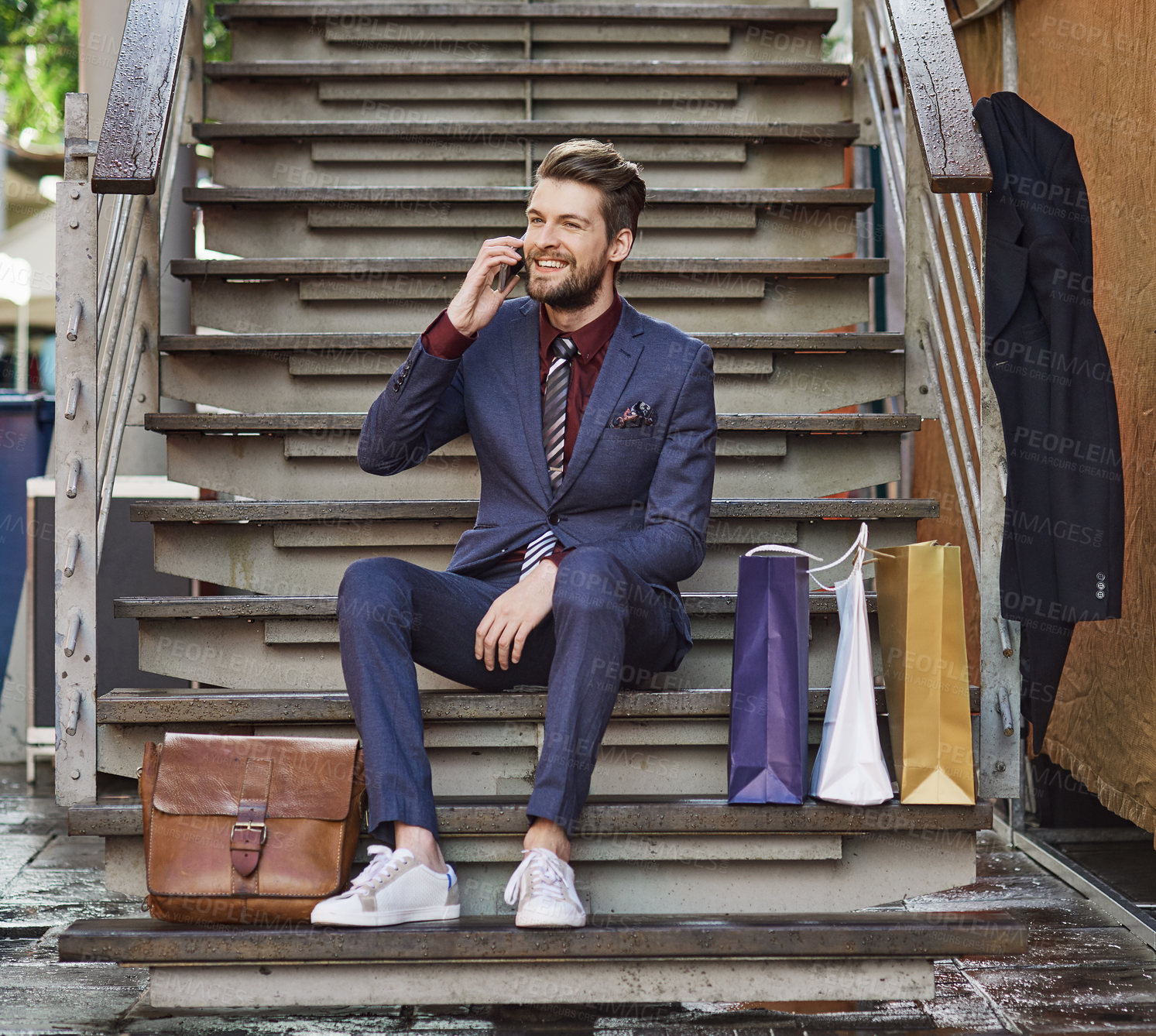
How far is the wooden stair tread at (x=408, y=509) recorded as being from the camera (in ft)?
9.37

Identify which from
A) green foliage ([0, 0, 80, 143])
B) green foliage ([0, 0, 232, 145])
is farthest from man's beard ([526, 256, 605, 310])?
green foliage ([0, 0, 80, 143])

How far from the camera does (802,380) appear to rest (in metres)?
3.38

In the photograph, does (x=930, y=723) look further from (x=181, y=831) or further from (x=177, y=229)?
(x=177, y=229)

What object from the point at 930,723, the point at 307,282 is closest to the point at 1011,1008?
A: the point at 930,723

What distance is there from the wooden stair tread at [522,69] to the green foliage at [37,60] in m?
6.53

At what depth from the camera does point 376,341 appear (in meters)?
3.24

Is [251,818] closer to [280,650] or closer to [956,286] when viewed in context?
[280,650]

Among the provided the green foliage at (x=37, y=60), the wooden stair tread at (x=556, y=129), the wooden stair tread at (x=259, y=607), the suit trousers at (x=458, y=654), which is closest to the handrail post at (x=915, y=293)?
the wooden stair tread at (x=556, y=129)

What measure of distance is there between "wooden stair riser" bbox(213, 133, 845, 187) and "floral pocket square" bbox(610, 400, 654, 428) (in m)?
1.73

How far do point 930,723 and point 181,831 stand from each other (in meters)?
1.27

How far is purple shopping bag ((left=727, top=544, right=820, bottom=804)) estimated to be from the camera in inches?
86.7

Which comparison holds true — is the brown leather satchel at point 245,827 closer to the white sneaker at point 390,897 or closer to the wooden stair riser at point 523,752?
the white sneaker at point 390,897

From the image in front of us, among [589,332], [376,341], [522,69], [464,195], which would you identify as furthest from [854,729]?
[522,69]

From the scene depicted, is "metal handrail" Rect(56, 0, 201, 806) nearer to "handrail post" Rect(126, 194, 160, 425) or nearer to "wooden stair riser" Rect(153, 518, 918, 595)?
"wooden stair riser" Rect(153, 518, 918, 595)
